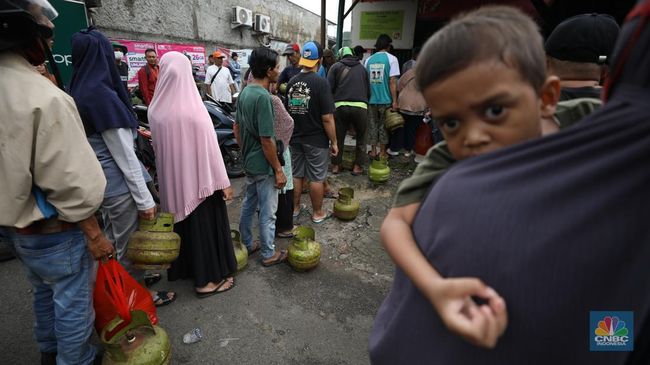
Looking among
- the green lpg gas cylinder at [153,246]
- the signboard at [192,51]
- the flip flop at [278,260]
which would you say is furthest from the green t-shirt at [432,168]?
the signboard at [192,51]

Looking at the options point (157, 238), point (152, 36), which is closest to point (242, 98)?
point (157, 238)

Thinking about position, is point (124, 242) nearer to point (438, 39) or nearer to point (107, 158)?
point (107, 158)

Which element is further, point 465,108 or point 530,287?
point 465,108

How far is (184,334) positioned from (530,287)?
8.41 ft

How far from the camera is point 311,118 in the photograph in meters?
3.87

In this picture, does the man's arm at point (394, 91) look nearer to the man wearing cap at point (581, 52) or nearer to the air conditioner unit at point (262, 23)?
the man wearing cap at point (581, 52)

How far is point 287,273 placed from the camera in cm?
326

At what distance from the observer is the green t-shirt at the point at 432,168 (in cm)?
77

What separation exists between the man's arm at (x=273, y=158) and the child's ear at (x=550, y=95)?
234 centimetres

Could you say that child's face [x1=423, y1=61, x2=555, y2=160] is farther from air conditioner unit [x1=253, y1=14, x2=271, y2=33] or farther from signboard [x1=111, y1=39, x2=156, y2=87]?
air conditioner unit [x1=253, y1=14, x2=271, y2=33]

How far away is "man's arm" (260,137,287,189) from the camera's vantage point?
2.91 metres

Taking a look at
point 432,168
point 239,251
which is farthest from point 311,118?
point 432,168

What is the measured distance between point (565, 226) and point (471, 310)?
0.19 m

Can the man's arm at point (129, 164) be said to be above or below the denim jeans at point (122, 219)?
above
